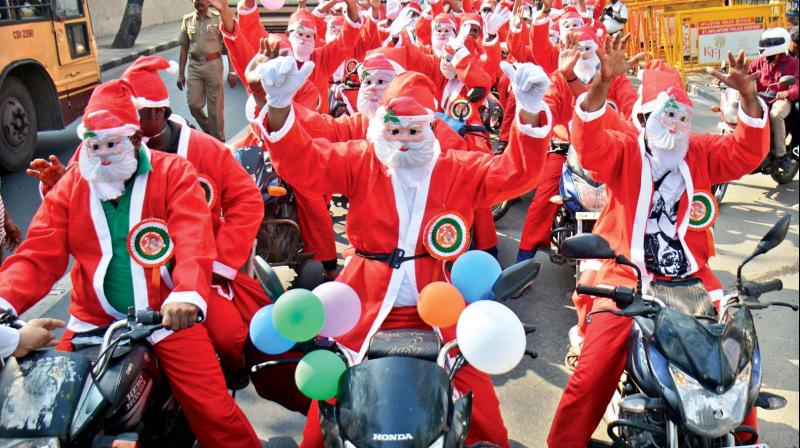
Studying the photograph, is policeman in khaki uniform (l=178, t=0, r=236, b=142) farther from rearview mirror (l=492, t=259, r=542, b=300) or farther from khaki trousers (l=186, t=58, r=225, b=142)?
rearview mirror (l=492, t=259, r=542, b=300)

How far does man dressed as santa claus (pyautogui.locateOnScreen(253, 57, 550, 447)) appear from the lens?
346cm

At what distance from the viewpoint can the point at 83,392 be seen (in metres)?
2.85

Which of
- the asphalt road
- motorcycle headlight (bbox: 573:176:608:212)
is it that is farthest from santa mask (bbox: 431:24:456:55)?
motorcycle headlight (bbox: 573:176:608:212)

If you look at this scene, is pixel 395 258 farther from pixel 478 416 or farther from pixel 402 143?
pixel 478 416

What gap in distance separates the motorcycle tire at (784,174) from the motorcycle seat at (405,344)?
6.56 metres

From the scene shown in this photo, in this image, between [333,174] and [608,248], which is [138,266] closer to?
Answer: [333,174]

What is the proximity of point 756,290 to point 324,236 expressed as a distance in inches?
134

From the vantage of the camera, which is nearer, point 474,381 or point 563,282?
point 474,381

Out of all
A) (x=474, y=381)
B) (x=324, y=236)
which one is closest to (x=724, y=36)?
(x=324, y=236)

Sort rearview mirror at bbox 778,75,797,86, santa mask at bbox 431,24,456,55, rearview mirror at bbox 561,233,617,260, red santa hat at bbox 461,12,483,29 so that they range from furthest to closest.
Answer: santa mask at bbox 431,24,456,55, red santa hat at bbox 461,12,483,29, rearview mirror at bbox 778,75,797,86, rearview mirror at bbox 561,233,617,260

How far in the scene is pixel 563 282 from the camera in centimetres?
625

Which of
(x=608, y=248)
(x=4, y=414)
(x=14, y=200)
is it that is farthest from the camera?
(x=14, y=200)

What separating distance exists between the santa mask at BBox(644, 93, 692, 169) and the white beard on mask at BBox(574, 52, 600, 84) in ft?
8.21

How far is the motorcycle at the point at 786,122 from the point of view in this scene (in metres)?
8.08
